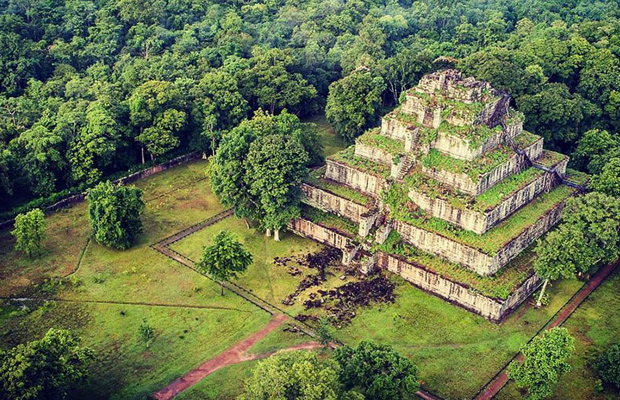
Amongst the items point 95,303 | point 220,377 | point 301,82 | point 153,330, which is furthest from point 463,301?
point 301,82

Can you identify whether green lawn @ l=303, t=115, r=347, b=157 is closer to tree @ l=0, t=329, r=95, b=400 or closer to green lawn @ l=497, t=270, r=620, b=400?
green lawn @ l=497, t=270, r=620, b=400

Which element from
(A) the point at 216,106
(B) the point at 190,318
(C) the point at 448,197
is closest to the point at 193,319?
(B) the point at 190,318

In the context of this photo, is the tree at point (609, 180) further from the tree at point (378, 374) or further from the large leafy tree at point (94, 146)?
the large leafy tree at point (94, 146)

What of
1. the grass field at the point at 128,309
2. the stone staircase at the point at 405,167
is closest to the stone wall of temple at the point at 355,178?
the stone staircase at the point at 405,167

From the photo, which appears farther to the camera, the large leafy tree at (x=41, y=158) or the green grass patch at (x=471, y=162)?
the large leafy tree at (x=41, y=158)

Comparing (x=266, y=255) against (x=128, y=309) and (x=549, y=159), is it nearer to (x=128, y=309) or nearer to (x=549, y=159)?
(x=128, y=309)

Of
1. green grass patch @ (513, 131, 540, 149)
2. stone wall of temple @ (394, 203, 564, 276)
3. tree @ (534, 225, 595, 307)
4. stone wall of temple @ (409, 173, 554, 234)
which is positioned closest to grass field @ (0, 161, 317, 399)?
stone wall of temple @ (394, 203, 564, 276)

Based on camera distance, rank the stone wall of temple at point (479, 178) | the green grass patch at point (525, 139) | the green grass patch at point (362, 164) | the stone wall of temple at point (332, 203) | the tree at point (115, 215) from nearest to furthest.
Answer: the stone wall of temple at point (479, 178) → the tree at point (115, 215) → the stone wall of temple at point (332, 203) → the green grass patch at point (362, 164) → the green grass patch at point (525, 139)
